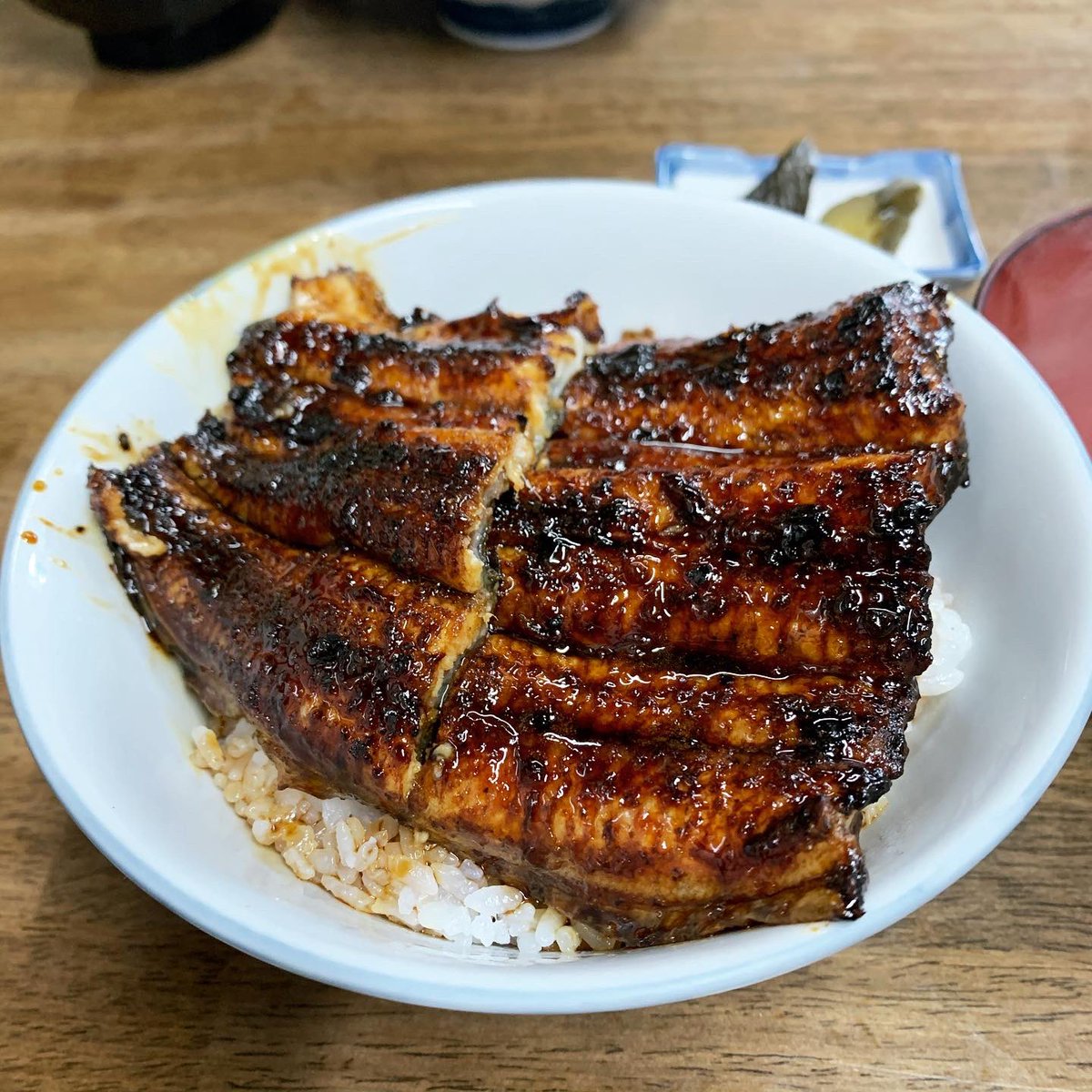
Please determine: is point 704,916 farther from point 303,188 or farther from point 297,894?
point 303,188

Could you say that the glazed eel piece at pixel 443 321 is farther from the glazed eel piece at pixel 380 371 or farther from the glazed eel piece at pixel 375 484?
the glazed eel piece at pixel 375 484

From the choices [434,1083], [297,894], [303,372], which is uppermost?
[303,372]

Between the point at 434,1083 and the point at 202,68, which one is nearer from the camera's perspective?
the point at 434,1083

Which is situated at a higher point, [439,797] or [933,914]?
[439,797]

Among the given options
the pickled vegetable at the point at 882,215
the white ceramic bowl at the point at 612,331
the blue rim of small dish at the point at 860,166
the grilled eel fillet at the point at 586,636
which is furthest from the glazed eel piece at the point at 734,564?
the blue rim of small dish at the point at 860,166

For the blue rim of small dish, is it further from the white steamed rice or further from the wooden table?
the white steamed rice

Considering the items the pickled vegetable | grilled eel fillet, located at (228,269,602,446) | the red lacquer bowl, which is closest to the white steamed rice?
grilled eel fillet, located at (228,269,602,446)

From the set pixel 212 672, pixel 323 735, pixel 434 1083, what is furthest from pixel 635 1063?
pixel 212 672
